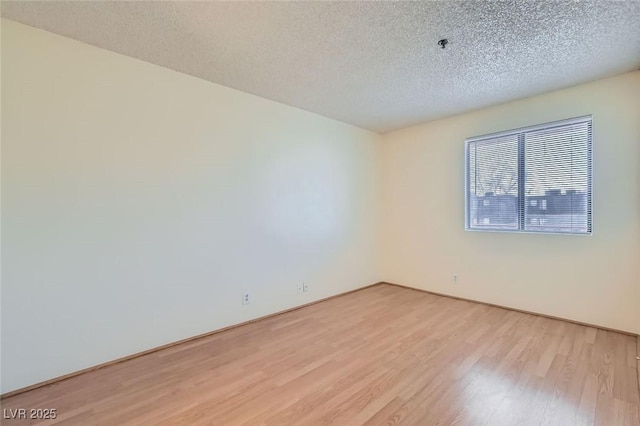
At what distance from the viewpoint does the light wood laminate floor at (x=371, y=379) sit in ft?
5.94

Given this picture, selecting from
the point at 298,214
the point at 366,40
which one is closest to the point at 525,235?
the point at 298,214

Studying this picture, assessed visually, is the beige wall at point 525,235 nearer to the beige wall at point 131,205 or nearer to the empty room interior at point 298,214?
the empty room interior at point 298,214

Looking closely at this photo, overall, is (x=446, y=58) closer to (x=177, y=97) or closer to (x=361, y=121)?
(x=361, y=121)

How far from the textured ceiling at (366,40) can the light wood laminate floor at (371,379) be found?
2666 millimetres

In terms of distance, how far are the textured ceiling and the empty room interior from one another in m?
0.02

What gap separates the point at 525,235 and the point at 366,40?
10.0 feet

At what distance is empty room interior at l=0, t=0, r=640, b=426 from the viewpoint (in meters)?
2.01

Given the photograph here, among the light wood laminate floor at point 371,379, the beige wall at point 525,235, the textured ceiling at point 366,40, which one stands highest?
the textured ceiling at point 366,40

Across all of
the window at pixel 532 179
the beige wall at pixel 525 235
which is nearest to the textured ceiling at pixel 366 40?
the beige wall at pixel 525 235

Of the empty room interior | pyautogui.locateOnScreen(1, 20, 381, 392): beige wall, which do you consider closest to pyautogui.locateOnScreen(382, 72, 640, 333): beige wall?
the empty room interior

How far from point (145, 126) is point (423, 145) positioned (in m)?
3.82

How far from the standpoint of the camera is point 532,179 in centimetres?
356

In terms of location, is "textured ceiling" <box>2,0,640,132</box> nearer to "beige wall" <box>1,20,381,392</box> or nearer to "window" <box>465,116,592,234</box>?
"beige wall" <box>1,20,381,392</box>

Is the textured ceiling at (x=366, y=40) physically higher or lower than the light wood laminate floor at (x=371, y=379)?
higher
